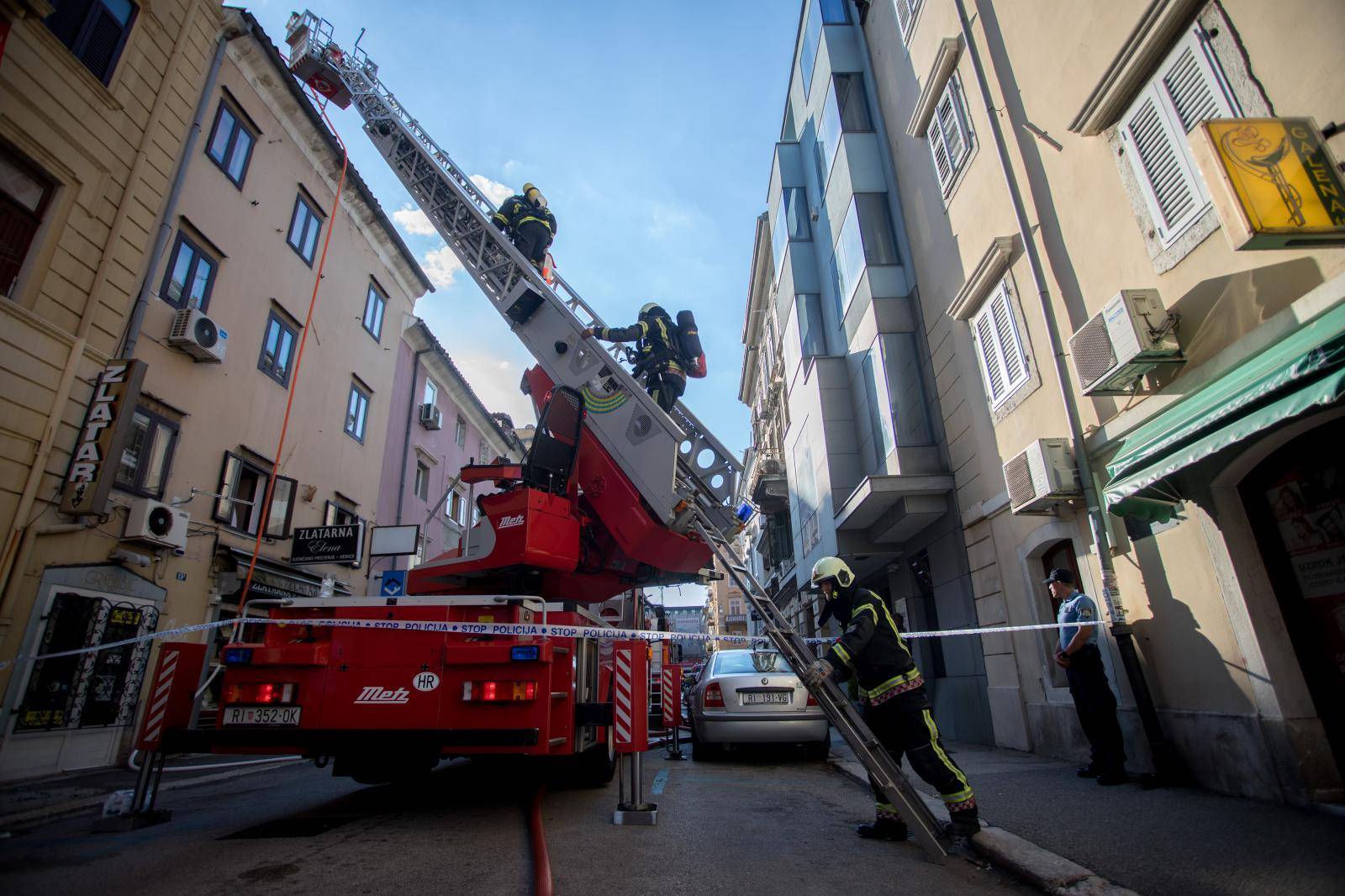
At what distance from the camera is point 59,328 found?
7.65 m

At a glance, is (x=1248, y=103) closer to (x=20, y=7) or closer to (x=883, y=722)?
(x=883, y=722)

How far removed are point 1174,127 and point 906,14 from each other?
7.10 metres

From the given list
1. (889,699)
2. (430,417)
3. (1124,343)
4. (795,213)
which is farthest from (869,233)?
(430,417)

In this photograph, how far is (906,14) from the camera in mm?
10727

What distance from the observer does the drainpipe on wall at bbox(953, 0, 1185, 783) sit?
5203mm

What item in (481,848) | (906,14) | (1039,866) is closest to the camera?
(1039,866)

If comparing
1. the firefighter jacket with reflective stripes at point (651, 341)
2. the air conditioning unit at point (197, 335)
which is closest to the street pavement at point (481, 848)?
the firefighter jacket with reflective stripes at point (651, 341)

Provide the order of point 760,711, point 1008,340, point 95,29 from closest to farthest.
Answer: point 760,711, point 1008,340, point 95,29

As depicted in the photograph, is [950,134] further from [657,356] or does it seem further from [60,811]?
[60,811]

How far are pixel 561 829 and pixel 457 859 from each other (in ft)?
2.92

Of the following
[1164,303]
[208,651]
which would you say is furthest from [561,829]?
[1164,303]

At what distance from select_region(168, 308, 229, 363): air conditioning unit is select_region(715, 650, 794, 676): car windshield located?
895 cm

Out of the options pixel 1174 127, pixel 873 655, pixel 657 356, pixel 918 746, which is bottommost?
pixel 918 746

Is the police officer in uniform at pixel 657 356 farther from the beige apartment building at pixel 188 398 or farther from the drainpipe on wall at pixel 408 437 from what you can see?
the drainpipe on wall at pixel 408 437
